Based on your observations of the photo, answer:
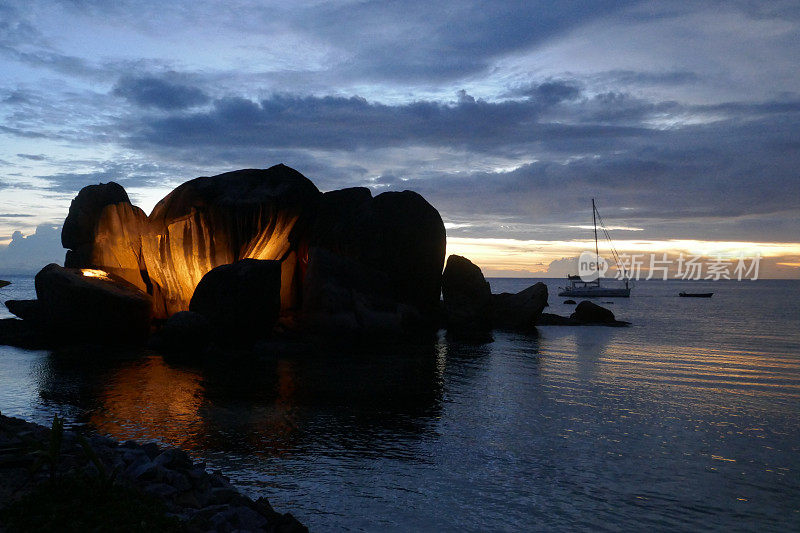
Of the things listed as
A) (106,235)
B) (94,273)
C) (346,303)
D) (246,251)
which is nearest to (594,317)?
(346,303)

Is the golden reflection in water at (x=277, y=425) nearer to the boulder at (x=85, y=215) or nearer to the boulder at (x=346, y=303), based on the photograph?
the boulder at (x=346, y=303)

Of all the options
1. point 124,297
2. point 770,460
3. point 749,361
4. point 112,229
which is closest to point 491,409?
point 770,460

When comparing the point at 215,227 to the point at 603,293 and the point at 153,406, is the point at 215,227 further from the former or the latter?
the point at 603,293

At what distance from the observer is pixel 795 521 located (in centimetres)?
945

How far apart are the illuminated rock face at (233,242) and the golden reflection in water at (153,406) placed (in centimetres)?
1197

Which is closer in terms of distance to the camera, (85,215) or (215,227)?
(215,227)

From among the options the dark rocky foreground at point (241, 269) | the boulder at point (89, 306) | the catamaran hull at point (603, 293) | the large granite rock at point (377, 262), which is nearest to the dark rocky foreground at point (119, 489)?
the dark rocky foreground at point (241, 269)

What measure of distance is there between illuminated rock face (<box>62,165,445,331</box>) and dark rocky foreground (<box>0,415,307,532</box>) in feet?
78.8

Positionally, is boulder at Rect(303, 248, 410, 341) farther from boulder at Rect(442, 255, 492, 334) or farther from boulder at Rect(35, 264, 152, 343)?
boulder at Rect(442, 255, 492, 334)

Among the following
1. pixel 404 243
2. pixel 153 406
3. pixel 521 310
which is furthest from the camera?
pixel 521 310

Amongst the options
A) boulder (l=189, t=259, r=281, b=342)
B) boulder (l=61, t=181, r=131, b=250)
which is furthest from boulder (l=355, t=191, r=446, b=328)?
boulder (l=61, t=181, r=131, b=250)

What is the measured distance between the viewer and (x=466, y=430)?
15.1 m

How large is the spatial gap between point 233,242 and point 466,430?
81.7ft

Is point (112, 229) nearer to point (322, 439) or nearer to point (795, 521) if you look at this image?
point (322, 439)
